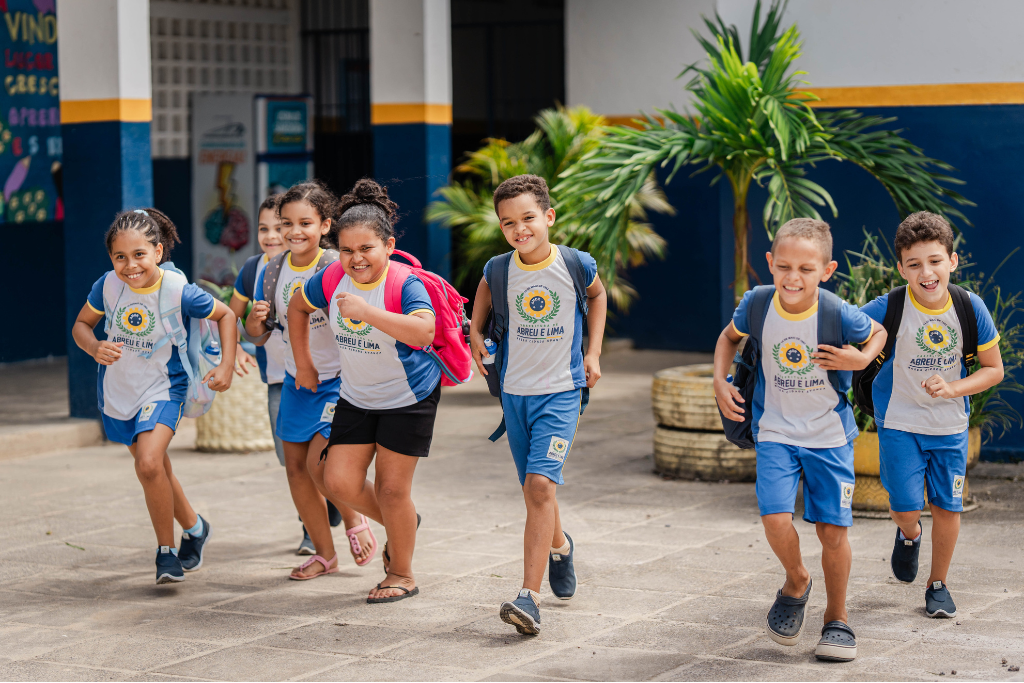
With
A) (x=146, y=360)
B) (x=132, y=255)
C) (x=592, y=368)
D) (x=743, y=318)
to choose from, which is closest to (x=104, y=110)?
(x=132, y=255)

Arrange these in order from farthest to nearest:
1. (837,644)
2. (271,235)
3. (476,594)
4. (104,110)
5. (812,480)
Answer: (104,110)
(271,235)
(476,594)
(812,480)
(837,644)

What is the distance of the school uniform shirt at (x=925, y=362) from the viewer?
4.91 metres

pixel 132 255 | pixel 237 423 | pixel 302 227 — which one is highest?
pixel 302 227

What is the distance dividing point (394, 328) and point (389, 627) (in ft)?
3.80

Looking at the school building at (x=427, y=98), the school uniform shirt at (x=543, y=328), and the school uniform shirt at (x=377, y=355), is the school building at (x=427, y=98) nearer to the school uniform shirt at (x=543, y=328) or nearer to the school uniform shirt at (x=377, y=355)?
the school uniform shirt at (x=377, y=355)

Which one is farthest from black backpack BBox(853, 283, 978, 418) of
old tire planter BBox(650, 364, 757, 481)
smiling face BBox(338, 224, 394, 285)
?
old tire planter BBox(650, 364, 757, 481)

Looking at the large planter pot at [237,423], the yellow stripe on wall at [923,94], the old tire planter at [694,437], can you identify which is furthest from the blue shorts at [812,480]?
the large planter pot at [237,423]

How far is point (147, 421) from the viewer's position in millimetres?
5523

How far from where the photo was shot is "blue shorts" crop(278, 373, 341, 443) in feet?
18.5

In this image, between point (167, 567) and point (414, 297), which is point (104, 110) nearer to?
point (167, 567)

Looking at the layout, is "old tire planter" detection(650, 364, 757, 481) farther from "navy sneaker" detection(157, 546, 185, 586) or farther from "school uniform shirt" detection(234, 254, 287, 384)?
"navy sneaker" detection(157, 546, 185, 586)

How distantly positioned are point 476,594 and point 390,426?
2.67 feet

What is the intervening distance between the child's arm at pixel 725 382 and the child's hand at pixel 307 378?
70.7 inches

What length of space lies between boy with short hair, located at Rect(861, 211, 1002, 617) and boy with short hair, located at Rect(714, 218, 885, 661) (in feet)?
1.39
